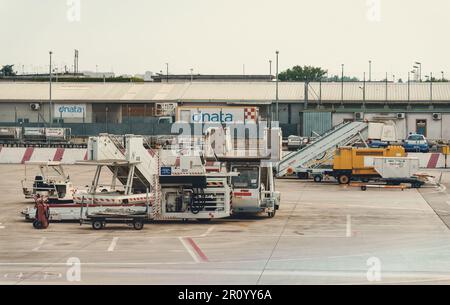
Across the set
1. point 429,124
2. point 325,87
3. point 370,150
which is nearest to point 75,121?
point 325,87

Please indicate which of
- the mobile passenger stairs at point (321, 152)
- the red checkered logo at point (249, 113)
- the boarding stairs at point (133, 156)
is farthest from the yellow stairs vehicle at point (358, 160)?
the boarding stairs at point (133, 156)

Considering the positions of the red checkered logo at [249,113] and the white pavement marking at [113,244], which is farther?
the red checkered logo at [249,113]

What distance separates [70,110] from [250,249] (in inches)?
3211

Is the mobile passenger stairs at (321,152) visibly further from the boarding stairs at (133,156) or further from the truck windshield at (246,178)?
the boarding stairs at (133,156)

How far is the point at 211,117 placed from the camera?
5397 centimetres

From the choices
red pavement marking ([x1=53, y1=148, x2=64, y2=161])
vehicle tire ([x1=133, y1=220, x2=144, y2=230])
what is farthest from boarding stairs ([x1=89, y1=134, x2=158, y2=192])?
red pavement marking ([x1=53, y1=148, x2=64, y2=161])

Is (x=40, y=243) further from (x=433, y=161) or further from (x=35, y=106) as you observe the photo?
(x=35, y=106)

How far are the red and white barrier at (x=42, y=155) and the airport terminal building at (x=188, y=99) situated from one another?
85.7 ft

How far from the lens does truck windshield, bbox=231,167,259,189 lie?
35.3 meters

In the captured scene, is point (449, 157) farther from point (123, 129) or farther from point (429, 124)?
point (123, 129)

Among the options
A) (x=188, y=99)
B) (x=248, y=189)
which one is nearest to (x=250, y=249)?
(x=248, y=189)

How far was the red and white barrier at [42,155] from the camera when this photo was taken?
231ft

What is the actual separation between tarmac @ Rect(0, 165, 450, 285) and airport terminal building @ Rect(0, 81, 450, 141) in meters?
62.2
